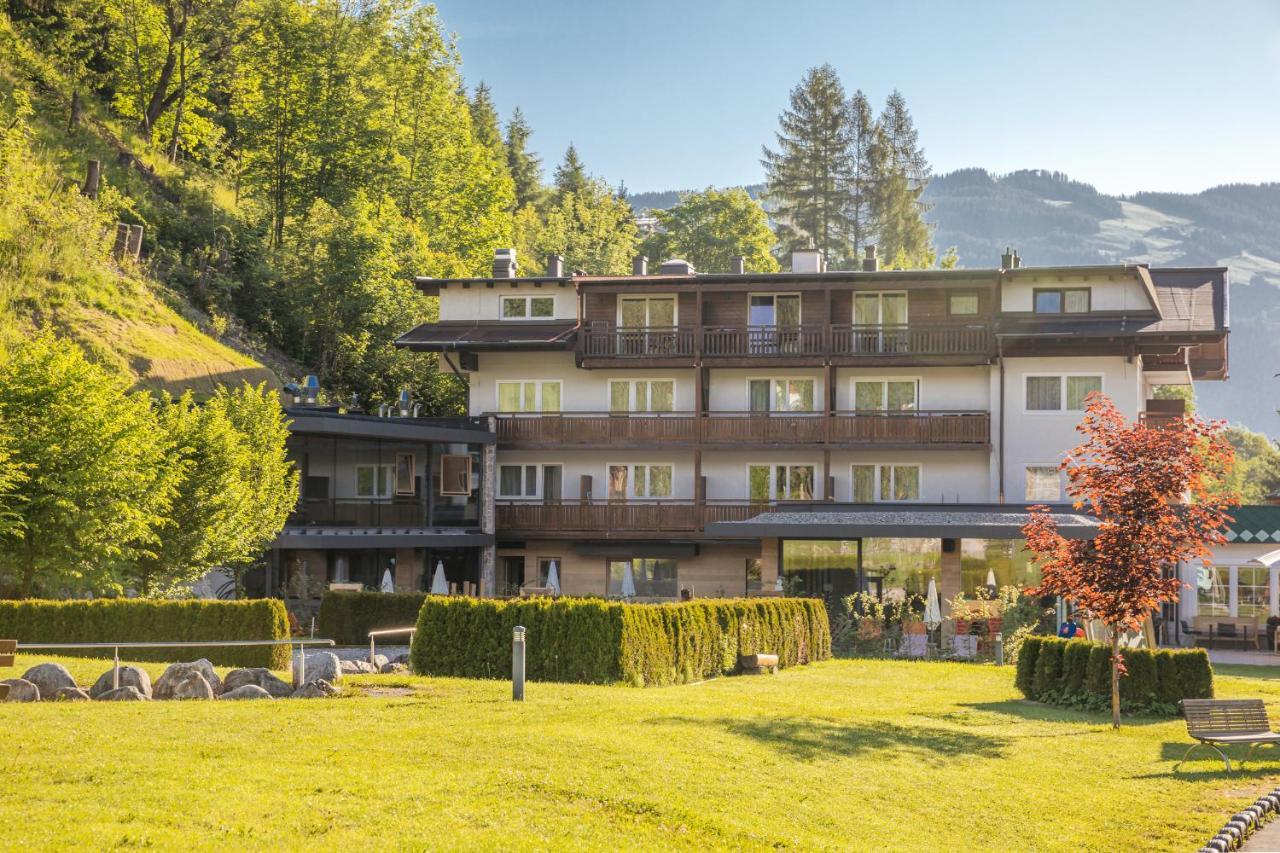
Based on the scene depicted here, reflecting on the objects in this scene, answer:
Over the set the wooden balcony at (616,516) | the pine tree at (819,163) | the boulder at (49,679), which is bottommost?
the boulder at (49,679)

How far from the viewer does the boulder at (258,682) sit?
20.5m

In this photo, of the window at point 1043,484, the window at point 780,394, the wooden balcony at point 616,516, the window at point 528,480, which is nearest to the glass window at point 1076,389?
the window at point 1043,484

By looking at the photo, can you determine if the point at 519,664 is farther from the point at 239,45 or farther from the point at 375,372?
the point at 239,45

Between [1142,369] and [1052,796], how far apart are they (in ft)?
114

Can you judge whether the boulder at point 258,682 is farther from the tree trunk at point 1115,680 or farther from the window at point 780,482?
the window at point 780,482

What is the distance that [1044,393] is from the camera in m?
47.1

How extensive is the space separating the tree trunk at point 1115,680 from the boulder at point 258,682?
1185cm

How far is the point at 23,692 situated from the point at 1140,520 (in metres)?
15.7

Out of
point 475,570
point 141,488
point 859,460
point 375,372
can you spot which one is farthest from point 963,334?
point 141,488

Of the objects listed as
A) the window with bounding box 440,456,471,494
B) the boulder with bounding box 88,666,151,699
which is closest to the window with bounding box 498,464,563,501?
the window with bounding box 440,456,471,494

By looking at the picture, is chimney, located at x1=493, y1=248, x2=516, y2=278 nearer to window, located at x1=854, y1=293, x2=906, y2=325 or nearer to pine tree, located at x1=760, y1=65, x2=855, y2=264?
window, located at x1=854, y1=293, x2=906, y2=325

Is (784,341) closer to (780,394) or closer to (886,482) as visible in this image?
(780,394)

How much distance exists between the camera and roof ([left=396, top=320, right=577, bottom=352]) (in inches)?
1940

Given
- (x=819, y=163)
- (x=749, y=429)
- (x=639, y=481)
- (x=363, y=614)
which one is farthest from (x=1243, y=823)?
(x=819, y=163)
